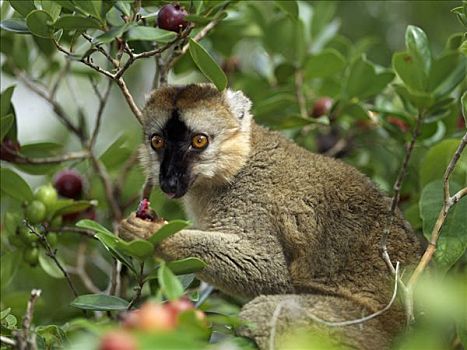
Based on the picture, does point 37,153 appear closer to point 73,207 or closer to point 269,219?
point 73,207

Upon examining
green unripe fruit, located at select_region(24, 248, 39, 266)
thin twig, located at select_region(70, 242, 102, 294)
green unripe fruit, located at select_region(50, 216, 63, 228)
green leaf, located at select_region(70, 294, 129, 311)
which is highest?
green leaf, located at select_region(70, 294, 129, 311)

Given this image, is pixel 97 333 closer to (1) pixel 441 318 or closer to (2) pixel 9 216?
(1) pixel 441 318

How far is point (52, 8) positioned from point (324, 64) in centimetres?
298

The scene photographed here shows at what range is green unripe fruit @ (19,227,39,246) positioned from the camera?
6.55 m

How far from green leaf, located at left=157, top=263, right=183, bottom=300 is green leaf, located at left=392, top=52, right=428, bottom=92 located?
317cm

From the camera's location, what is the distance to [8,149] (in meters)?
7.08

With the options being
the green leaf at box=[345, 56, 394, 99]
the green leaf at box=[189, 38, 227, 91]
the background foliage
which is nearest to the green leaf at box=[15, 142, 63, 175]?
the background foliage

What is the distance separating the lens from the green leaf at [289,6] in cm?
733

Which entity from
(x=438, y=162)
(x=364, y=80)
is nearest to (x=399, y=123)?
(x=364, y=80)

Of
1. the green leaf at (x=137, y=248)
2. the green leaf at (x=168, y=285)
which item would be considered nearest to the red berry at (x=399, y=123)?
the green leaf at (x=137, y=248)

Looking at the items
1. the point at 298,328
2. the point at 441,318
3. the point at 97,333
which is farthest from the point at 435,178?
the point at 97,333

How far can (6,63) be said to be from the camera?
25.7 ft

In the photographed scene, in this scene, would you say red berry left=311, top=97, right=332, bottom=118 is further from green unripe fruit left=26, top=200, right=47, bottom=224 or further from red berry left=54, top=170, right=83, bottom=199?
green unripe fruit left=26, top=200, right=47, bottom=224

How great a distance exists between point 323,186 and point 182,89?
140 cm
